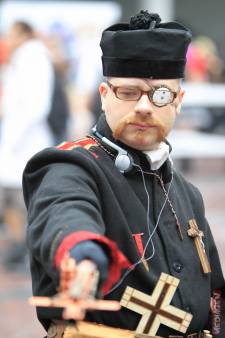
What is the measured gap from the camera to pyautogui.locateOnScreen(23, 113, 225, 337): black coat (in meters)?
2.41

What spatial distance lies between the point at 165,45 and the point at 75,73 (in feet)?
Answer: 35.1

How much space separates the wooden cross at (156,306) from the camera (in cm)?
272

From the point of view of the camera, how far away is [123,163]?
282cm

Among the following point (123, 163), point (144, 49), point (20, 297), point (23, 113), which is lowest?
point (20, 297)

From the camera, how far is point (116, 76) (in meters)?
2.79

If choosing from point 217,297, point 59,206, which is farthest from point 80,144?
point 217,297

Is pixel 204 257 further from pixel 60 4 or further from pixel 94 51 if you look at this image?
pixel 60 4

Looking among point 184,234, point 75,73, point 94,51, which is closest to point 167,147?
point 184,234

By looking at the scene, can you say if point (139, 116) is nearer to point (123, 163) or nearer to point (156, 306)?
point (123, 163)

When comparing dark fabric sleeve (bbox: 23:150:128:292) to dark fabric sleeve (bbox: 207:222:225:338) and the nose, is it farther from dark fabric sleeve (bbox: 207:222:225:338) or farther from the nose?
dark fabric sleeve (bbox: 207:222:225:338)

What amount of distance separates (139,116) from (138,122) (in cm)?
2

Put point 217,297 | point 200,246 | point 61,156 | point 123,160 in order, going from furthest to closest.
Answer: point 217,297 < point 200,246 < point 123,160 < point 61,156

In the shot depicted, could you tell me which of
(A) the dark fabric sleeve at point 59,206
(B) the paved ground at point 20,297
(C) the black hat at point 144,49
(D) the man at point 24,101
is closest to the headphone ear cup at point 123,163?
(A) the dark fabric sleeve at point 59,206

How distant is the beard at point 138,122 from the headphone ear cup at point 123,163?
63 millimetres
